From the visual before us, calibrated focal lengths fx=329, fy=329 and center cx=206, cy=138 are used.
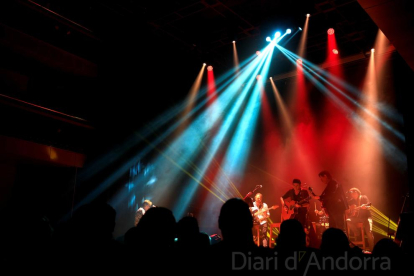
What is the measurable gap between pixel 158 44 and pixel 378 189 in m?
7.15

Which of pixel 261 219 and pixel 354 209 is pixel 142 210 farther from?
pixel 354 209

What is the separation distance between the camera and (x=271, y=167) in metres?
11.1

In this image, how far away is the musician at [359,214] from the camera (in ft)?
25.2

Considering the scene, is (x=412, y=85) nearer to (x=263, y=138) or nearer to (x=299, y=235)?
(x=263, y=138)

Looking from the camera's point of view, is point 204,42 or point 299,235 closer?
point 299,235

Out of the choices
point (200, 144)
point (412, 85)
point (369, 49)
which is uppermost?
point (369, 49)

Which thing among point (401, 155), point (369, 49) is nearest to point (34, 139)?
point (369, 49)

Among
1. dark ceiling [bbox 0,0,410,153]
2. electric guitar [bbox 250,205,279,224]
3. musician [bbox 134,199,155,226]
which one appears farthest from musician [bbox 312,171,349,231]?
musician [bbox 134,199,155,226]

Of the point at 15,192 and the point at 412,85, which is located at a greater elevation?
the point at 412,85

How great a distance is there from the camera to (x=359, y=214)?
788 centimetres

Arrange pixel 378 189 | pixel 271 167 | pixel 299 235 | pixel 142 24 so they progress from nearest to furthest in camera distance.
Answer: pixel 299 235 < pixel 142 24 < pixel 378 189 < pixel 271 167

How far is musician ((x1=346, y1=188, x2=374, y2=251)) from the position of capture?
25.2 feet

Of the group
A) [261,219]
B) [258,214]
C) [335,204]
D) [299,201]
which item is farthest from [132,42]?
[335,204]

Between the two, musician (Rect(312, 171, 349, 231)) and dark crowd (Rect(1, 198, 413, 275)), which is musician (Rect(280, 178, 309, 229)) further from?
dark crowd (Rect(1, 198, 413, 275))
